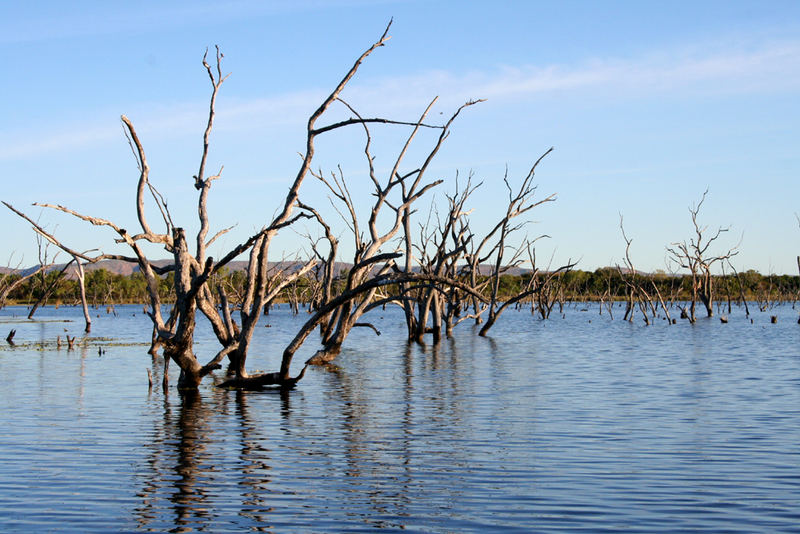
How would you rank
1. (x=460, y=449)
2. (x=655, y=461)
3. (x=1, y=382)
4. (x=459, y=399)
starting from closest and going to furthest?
(x=655, y=461)
(x=460, y=449)
(x=459, y=399)
(x=1, y=382)

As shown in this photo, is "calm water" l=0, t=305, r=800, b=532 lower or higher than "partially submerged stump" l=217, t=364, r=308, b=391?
lower

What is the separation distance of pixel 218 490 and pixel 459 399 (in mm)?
8415

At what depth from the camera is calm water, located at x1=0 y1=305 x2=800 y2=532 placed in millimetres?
8148

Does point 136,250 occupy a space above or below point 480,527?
above

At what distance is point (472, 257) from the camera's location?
36.4 m

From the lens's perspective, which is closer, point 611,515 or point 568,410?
point 611,515

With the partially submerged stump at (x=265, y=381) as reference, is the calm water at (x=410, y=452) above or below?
→ below

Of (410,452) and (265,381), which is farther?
(265,381)

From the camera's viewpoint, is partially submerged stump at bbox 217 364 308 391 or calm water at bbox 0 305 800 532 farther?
partially submerged stump at bbox 217 364 308 391

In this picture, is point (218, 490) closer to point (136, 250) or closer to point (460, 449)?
point (460, 449)

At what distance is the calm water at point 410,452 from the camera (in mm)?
8148

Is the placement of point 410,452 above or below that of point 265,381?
below

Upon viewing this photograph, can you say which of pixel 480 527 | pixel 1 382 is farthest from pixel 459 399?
pixel 1 382

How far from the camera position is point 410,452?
11.3 meters
